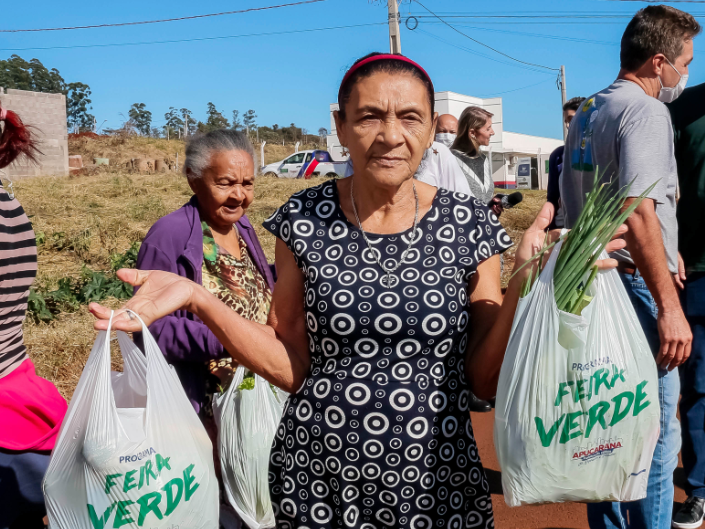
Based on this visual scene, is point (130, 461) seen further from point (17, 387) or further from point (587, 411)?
point (587, 411)

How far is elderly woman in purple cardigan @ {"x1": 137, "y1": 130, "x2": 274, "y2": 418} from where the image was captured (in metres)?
2.53

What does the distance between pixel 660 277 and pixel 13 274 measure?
87.4 inches

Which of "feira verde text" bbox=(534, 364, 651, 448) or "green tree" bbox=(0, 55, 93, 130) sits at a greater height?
"green tree" bbox=(0, 55, 93, 130)

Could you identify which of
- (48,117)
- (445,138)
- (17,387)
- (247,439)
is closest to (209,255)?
Result: (247,439)

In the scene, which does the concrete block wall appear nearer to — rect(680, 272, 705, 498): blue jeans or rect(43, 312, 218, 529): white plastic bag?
rect(680, 272, 705, 498): blue jeans

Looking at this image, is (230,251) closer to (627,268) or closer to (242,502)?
(242,502)

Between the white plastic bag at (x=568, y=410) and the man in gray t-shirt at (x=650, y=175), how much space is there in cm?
83

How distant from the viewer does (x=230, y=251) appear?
2.90 meters

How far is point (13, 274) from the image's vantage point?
207 cm

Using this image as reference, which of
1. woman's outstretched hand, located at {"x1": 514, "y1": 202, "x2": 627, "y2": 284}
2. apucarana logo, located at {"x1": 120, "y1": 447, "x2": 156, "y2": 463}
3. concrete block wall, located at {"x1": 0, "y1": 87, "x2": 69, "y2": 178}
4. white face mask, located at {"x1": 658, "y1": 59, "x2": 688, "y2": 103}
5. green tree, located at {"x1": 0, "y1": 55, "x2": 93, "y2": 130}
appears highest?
green tree, located at {"x1": 0, "y1": 55, "x2": 93, "y2": 130}

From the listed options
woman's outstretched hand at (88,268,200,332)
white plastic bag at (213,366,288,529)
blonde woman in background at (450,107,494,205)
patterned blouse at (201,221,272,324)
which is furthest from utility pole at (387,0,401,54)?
woman's outstretched hand at (88,268,200,332)

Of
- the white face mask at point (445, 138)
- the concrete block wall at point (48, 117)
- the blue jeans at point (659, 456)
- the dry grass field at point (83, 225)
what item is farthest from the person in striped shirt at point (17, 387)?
the concrete block wall at point (48, 117)

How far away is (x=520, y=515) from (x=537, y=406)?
6.82 feet

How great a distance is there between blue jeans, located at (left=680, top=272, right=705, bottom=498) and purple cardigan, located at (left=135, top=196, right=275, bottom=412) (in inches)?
86.2
